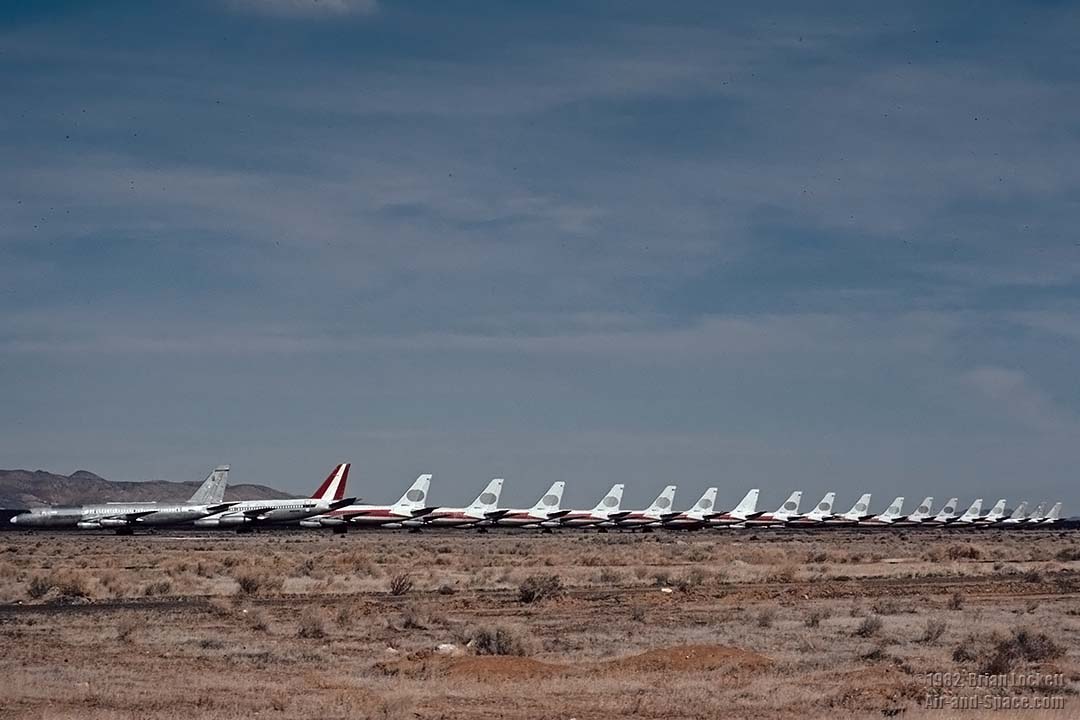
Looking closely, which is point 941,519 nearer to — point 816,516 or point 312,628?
point 816,516

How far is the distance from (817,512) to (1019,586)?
364 feet

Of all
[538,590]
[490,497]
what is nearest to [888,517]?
[490,497]

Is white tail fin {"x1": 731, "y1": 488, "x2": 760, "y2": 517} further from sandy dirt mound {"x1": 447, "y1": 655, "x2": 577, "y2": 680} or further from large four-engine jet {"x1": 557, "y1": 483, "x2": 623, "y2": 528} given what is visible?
sandy dirt mound {"x1": 447, "y1": 655, "x2": 577, "y2": 680}

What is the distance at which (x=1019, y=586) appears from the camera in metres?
41.1

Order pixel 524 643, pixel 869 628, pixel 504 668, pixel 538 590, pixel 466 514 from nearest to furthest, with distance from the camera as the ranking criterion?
pixel 504 668 < pixel 524 643 < pixel 869 628 < pixel 538 590 < pixel 466 514

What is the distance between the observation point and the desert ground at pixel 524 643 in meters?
15.6

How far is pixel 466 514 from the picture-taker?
345 feet

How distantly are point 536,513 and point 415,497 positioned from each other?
39.9ft

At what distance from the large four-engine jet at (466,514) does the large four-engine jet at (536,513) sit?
1.02m

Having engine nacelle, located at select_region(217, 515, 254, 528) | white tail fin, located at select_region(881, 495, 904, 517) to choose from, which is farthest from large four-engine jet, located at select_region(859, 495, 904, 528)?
engine nacelle, located at select_region(217, 515, 254, 528)

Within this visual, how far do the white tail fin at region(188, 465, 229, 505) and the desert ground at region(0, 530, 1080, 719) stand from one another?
54.2 meters

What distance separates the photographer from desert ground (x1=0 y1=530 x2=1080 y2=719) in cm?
1563

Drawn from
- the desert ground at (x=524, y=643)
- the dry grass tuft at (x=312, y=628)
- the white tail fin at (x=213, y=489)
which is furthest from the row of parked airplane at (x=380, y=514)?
the dry grass tuft at (x=312, y=628)

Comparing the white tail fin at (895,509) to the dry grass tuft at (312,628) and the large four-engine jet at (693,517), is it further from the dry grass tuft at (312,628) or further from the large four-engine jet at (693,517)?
the dry grass tuft at (312,628)
